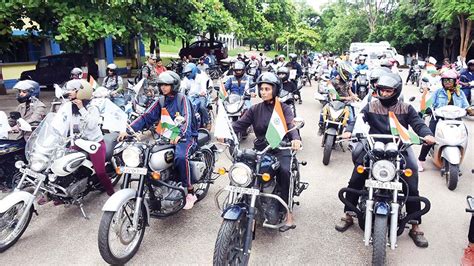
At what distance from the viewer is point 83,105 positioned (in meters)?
4.84

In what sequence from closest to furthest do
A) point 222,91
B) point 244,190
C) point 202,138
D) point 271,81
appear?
point 244,190 → point 271,81 → point 202,138 → point 222,91

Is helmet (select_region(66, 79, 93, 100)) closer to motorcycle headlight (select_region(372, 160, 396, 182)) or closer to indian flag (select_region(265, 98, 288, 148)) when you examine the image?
indian flag (select_region(265, 98, 288, 148))

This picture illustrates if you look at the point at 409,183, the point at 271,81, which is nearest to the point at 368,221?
the point at 409,183

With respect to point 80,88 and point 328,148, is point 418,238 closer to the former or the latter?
point 328,148

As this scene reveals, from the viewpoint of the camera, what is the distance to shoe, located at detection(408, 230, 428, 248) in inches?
149

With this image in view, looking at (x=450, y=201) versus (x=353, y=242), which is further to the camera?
(x=450, y=201)

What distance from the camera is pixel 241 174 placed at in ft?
10.6

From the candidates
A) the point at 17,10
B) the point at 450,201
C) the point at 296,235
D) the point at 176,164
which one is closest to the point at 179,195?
the point at 176,164

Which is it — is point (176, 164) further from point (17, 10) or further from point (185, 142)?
point (17, 10)

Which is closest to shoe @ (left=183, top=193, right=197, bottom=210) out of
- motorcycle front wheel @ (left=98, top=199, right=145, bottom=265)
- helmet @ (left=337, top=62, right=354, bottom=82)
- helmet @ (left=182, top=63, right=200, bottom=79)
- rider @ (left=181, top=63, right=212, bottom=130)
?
motorcycle front wheel @ (left=98, top=199, right=145, bottom=265)

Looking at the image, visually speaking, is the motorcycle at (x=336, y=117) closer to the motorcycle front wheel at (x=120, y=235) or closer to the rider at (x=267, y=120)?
the rider at (x=267, y=120)

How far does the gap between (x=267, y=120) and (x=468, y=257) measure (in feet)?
7.63

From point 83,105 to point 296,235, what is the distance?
3.10 metres

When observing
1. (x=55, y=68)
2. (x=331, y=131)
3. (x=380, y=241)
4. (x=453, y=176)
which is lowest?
(x=453, y=176)
